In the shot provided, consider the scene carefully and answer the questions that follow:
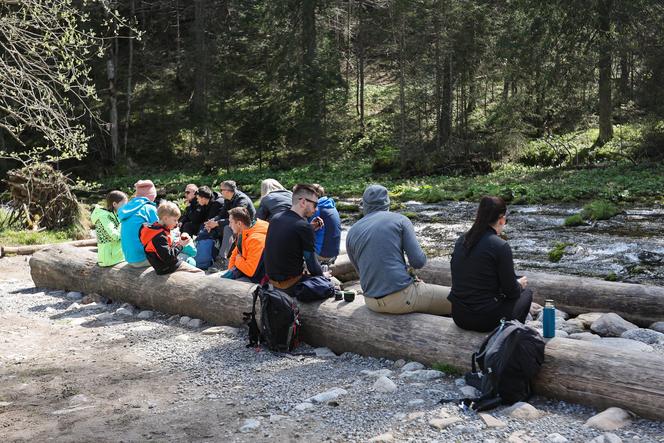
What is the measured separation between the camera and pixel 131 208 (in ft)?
32.1

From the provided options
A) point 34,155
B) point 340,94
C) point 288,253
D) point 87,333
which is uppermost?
point 340,94

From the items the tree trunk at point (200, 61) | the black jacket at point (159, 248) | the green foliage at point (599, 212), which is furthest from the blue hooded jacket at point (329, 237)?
the tree trunk at point (200, 61)

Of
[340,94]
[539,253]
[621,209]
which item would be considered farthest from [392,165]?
[539,253]

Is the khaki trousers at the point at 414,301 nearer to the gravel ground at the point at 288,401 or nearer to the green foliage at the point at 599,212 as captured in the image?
the gravel ground at the point at 288,401

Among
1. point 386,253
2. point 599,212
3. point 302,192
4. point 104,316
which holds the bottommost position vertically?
point 104,316

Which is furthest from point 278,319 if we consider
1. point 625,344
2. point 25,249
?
point 25,249

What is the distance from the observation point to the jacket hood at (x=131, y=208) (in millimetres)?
9703

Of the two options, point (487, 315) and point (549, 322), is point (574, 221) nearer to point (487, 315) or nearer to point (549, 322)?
point (487, 315)

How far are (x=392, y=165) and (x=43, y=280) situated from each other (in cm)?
2110

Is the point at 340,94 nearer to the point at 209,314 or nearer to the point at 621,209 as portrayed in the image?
the point at 621,209

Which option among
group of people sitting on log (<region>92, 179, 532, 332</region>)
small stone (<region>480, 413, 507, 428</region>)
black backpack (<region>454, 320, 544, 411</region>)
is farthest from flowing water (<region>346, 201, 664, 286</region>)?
small stone (<region>480, 413, 507, 428</region>)

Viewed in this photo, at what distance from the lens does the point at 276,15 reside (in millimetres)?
36531

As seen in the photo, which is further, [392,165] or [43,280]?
[392,165]

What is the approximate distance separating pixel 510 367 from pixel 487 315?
2.61 feet
